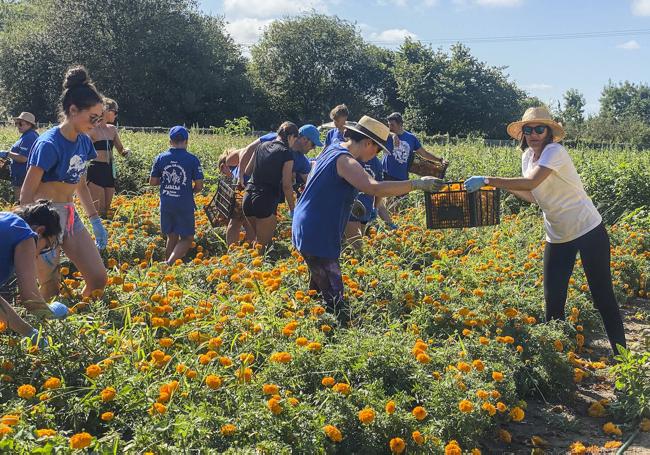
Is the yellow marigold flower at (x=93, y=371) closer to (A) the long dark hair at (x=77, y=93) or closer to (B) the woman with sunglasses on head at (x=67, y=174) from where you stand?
(B) the woman with sunglasses on head at (x=67, y=174)

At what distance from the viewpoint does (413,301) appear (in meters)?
4.47

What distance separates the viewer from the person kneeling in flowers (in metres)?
4.11

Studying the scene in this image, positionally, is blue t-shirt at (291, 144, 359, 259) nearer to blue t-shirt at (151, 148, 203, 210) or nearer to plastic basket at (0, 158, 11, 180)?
blue t-shirt at (151, 148, 203, 210)

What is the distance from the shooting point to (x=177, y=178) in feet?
20.7

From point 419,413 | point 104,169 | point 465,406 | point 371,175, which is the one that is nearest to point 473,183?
point 465,406

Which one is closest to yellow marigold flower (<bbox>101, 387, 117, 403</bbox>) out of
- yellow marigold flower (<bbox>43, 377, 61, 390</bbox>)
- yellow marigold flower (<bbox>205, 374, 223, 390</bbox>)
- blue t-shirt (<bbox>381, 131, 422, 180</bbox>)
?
yellow marigold flower (<bbox>43, 377, 61, 390</bbox>)

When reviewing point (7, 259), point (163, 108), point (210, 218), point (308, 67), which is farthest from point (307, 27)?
point (7, 259)

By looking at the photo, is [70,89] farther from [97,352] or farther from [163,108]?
[163,108]

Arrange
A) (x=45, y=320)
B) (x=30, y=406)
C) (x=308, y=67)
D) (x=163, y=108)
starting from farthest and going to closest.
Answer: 1. (x=308, y=67)
2. (x=163, y=108)
3. (x=45, y=320)
4. (x=30, y=406)

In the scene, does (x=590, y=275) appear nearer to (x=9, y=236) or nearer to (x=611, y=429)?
(x=611, y=429)

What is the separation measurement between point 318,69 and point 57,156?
154 feet

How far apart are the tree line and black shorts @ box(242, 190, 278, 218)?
30.2m

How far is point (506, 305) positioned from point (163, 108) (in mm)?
37543

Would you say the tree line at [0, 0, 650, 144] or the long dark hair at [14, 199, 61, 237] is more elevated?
the tree line at [0, 0, 650, 144]
